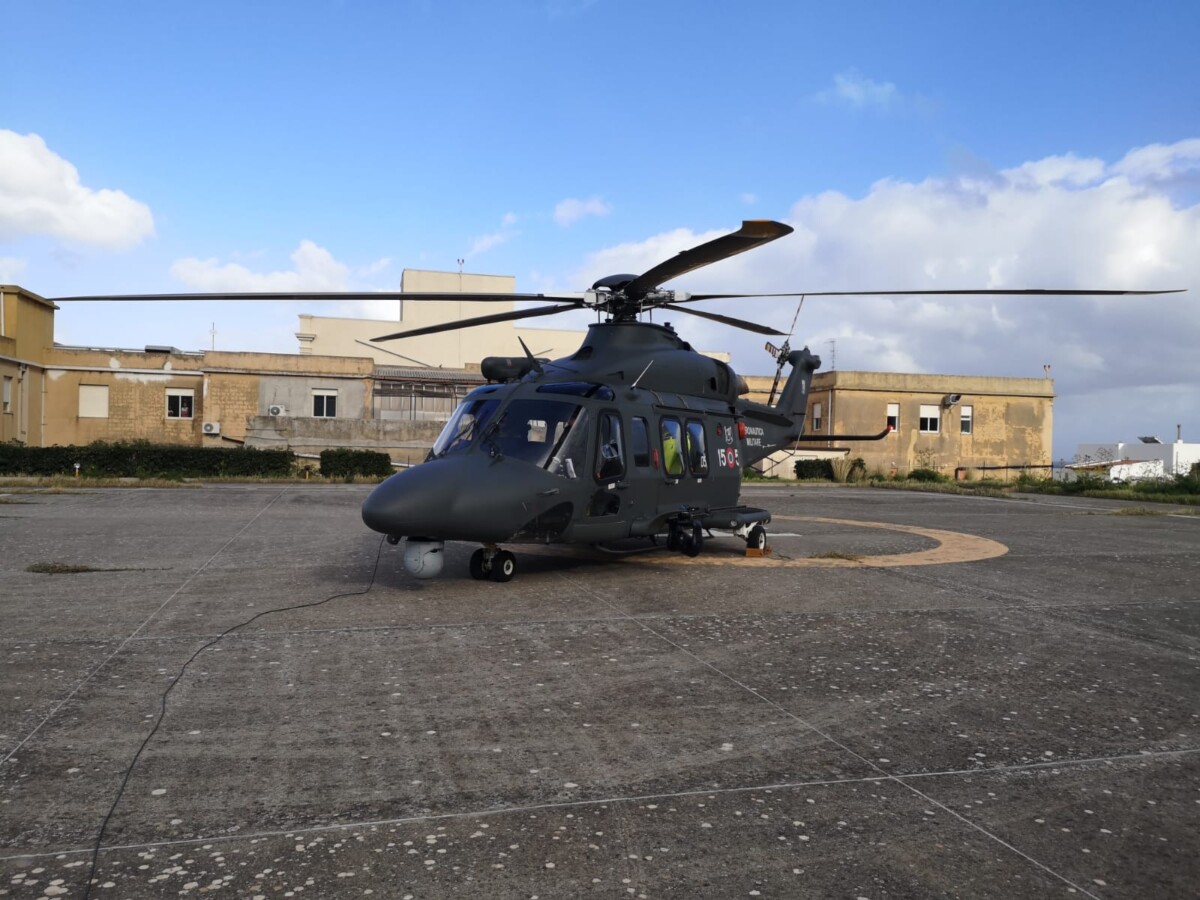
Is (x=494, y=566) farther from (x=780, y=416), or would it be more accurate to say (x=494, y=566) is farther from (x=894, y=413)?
(x=894, y=413)

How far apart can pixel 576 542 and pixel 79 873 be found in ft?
22.7

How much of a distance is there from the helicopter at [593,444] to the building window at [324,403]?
30.6m

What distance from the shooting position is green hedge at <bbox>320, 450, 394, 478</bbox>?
98.8 ft

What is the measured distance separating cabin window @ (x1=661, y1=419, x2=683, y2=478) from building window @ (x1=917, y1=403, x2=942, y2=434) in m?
39.3

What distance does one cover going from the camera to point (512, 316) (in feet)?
35.0

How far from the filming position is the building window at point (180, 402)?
40094 mm

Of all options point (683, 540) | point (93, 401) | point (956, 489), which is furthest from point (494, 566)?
point (93, 401)

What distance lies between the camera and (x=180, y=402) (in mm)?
40219

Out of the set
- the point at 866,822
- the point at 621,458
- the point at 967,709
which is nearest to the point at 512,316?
the point at 621,458

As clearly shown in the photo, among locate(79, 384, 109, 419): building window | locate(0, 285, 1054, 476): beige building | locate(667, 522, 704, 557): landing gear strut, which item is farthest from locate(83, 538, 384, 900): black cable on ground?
locate(79, 384, 109, 419): building window

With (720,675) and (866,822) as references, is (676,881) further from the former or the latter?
(720,675)

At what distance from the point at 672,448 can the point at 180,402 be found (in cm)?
3511

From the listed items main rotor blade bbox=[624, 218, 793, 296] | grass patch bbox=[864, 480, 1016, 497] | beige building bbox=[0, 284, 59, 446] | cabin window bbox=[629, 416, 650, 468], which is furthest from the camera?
beige building bbox=[0, 284, 59, 446]

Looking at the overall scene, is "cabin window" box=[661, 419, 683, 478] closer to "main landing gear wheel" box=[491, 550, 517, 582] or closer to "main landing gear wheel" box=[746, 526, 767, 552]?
"main landing gear wheel" box=[746, 526, 767, 552]
